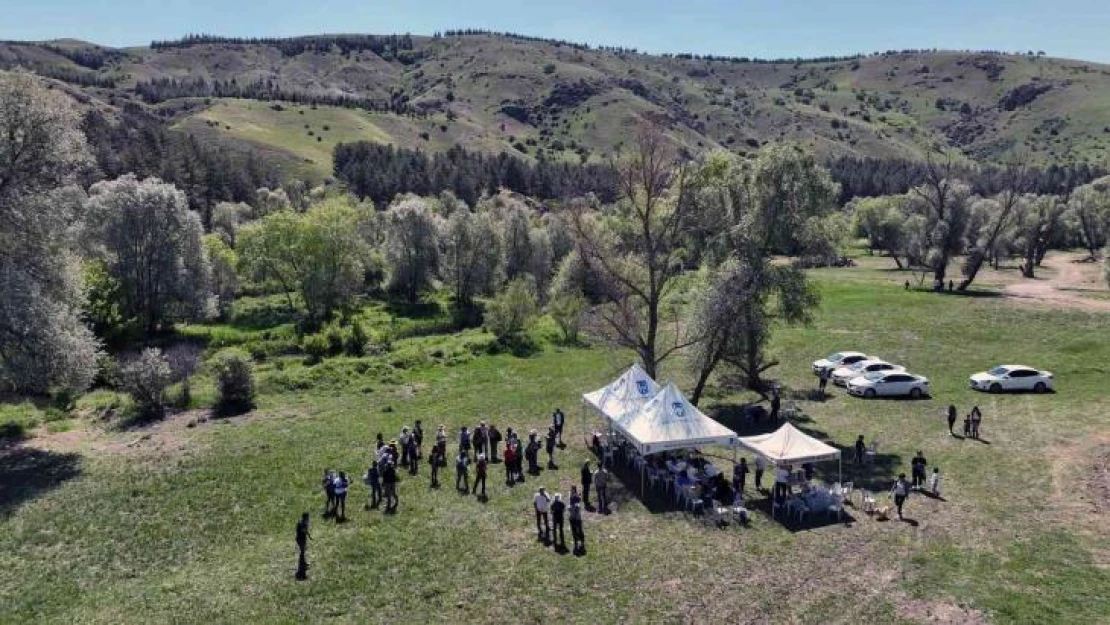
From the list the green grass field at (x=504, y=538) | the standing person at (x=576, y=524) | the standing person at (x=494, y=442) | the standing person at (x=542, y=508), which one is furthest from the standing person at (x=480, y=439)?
the standing person at (x=576, y=524)

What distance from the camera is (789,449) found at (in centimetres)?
2739

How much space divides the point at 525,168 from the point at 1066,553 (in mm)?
145897

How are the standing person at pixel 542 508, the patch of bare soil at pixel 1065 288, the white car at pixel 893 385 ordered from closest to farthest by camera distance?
the standing person at pixel 542 508 → the white car at pixel 893 385 → the patch of bare soil at pixel 1065 288

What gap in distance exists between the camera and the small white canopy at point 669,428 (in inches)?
1089

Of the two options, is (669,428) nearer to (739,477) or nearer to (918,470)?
(739,477)

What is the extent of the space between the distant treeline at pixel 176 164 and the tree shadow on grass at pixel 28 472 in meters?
79.3

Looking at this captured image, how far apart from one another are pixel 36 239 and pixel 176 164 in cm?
8722

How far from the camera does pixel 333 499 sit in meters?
25.9

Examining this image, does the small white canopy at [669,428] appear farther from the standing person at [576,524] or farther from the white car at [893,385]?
the white car at [893,385]

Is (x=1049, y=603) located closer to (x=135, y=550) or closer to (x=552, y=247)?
(x=135, y=550)

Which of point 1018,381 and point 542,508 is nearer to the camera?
point 542,508

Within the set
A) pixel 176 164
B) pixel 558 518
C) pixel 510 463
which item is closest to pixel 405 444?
pixel 510 463

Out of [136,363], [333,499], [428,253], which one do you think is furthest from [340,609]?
[428,253]

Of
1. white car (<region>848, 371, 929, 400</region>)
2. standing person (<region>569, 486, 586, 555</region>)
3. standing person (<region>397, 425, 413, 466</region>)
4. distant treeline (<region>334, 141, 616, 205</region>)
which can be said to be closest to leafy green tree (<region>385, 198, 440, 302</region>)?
white car (<region>848, 371, 929, 400</region>)
